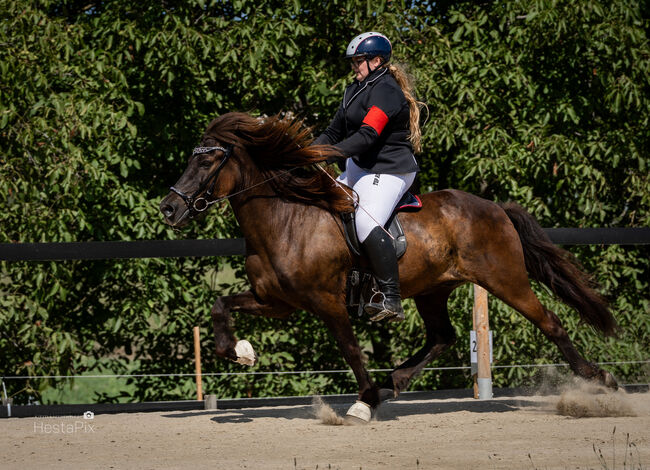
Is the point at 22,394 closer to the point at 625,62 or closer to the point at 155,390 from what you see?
the point at 155,390

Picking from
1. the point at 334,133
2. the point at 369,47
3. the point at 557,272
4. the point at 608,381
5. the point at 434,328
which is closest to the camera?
the point at 369,47

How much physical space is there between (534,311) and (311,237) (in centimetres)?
177

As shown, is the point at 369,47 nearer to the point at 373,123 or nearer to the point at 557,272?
the point at 373,123

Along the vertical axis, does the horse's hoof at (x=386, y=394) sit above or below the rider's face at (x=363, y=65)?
below

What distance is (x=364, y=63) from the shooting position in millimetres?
5641

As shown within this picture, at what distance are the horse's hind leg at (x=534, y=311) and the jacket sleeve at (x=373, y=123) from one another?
1.39 m

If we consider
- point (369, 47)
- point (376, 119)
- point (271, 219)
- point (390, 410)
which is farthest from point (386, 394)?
point (369, 47)

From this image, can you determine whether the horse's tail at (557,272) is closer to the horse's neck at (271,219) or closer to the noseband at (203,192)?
the horse's neck at (271,219)

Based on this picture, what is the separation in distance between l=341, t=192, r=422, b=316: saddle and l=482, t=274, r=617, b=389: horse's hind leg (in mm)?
777

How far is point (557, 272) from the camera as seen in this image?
247 inches

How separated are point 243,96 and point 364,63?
3145 millimetres

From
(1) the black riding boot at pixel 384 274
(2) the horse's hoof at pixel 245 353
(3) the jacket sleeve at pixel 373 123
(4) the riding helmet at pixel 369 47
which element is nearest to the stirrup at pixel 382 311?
(1) the black riding boot at pixel 384 274

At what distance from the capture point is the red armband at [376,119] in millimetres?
5359

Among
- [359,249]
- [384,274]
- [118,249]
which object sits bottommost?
[384,274]
